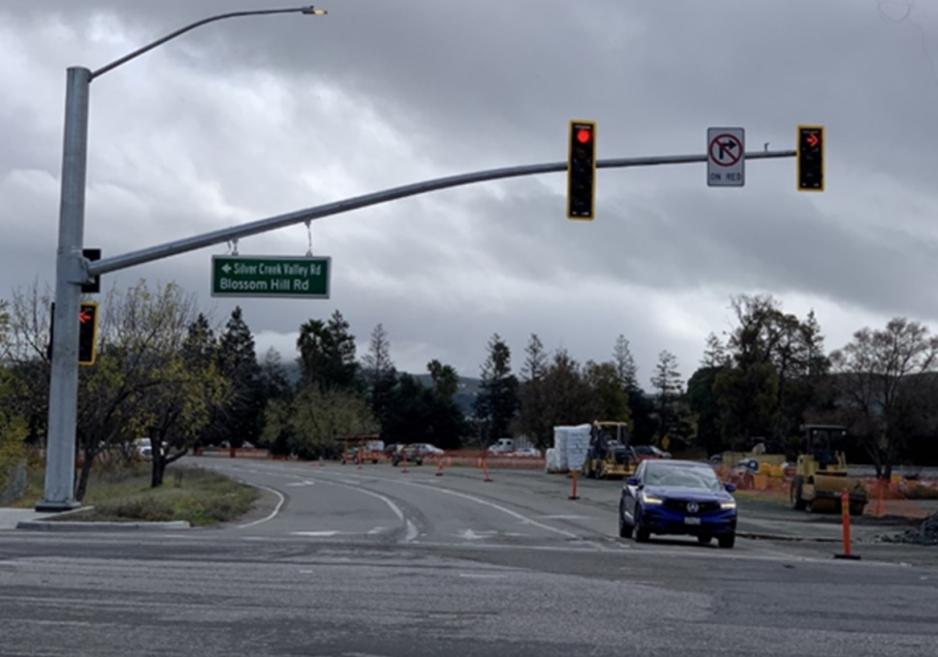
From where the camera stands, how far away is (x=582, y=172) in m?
21.6

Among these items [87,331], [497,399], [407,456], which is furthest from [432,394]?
[87,331]

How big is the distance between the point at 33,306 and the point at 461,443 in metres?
87.7

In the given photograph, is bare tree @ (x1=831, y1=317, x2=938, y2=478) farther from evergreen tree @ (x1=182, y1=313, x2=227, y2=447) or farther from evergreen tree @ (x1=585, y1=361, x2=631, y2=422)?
evergreen tree @ (x1=182, y1=313, x2=227, y2=447)

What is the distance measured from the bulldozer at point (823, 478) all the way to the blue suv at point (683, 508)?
1779cm

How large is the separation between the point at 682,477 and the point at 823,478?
62.0ft

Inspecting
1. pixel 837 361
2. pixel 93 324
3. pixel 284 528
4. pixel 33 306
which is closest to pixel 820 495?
pixel 284 528

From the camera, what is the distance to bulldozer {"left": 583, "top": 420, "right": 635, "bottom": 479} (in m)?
63.0

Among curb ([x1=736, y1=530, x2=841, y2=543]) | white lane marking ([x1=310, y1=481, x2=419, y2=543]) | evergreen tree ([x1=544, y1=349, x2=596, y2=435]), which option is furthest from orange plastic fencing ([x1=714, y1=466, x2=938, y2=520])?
evergreen tree ([x1=544, y1=349, x2=596, y2=435])

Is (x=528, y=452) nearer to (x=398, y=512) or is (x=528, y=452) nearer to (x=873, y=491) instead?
(x=873, y=491)

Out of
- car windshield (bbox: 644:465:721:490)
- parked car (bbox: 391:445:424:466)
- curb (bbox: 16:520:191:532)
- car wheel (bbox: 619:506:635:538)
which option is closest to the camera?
car windshield (bbox: 644:465:721:490)

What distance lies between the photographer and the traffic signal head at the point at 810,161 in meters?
21.4

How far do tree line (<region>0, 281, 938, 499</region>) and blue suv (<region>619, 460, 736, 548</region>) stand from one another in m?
22.0

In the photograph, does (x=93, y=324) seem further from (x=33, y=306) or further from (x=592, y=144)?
(x=33, y=306)

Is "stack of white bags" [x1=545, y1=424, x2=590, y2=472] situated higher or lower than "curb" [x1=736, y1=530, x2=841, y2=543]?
higher
